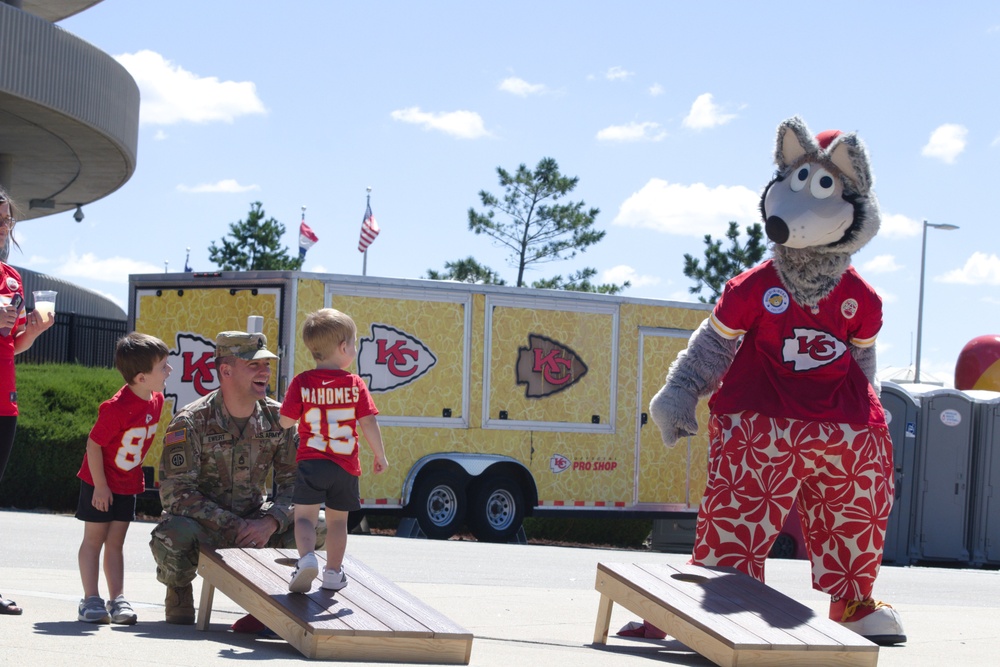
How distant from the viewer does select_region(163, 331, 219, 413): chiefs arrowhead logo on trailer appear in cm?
1259

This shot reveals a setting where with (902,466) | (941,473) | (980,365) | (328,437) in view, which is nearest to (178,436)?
(328,437)

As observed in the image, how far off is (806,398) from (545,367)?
26.7 feet

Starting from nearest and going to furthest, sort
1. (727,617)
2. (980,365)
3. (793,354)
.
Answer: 1. (727,617)
2. (793,354)
3. (980,365)

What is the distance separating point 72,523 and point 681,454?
21.1 feet

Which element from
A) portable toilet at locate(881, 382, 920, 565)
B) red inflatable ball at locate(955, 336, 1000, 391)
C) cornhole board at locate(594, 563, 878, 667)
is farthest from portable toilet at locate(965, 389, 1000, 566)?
cornhole board at locate(594, 563, 878, 667)

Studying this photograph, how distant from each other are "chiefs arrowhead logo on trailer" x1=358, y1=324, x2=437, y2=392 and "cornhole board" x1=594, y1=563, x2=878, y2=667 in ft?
24.8

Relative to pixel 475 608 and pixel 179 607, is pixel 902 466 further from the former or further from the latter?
pixel 179 607

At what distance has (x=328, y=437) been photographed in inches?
190

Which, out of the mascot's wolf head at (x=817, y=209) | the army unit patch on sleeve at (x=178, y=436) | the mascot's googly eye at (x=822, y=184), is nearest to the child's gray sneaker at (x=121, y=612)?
the army unit patch on sleeve at (x=178, y=436)

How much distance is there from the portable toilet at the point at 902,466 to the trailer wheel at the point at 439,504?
505cm

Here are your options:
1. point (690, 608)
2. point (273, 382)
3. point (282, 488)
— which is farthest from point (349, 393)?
point (273, 382)

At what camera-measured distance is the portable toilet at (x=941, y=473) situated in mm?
14781

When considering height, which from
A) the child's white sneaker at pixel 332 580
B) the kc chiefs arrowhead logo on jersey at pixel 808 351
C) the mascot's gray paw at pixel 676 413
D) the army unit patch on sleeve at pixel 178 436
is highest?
the kc chiefs arrowhead logo on jersey at pixel 808 351

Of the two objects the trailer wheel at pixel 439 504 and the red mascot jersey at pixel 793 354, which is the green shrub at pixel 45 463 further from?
the red mascot jersey at pixel 793 354
